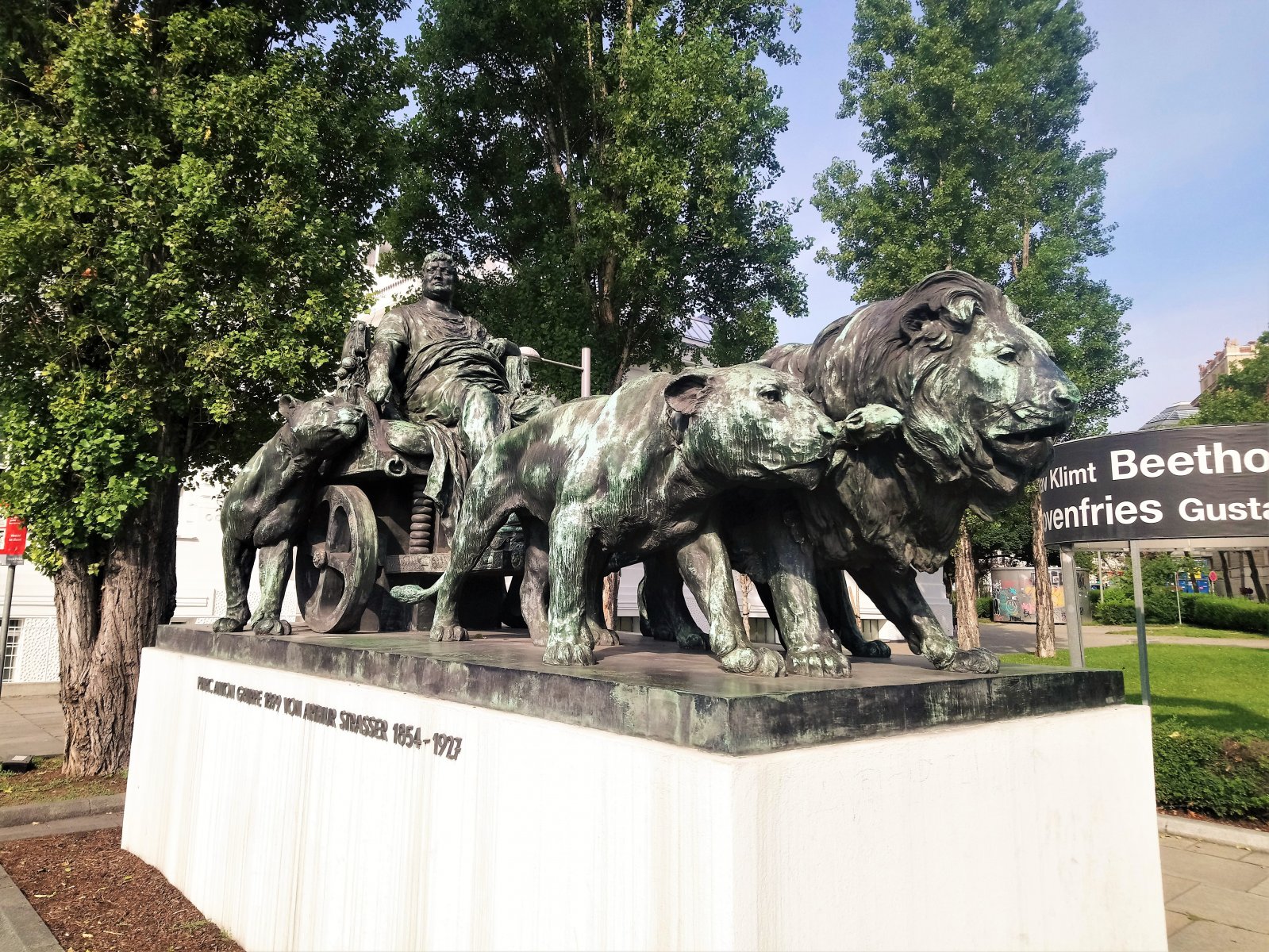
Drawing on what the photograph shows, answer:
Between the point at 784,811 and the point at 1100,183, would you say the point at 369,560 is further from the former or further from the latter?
the point at 1100,183

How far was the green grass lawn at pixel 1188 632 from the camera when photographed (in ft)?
89.5

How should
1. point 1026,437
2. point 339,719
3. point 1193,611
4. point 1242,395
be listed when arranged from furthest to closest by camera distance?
1. point 1242,395
2. point 1193,611
3. point 339,719
4. point 1026,437

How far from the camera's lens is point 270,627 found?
5.18 meters

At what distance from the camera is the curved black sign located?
7141 mm

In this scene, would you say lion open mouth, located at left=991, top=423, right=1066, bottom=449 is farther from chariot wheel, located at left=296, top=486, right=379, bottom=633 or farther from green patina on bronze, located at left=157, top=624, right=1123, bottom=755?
chariot wheel, located at left=296, top=486, right=379, bottom=633

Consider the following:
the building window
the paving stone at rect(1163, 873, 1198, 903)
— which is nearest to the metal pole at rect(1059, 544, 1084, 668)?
the paving stone at rect(1163, 873, 1198, 903)

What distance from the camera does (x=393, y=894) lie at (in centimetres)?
310

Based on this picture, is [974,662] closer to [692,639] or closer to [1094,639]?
[692,639]

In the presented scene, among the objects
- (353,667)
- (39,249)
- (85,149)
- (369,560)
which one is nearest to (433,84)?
(85,149)

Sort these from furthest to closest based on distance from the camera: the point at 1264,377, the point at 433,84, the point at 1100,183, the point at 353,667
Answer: the point at 1264,377, the point at 1100,183, the point at 433,84, the point at 353,667

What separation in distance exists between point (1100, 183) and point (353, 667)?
19.2m

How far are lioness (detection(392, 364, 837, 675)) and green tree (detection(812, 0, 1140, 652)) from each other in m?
12.8

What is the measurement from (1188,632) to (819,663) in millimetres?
33092

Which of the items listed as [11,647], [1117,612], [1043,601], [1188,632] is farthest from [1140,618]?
[1117,612]
